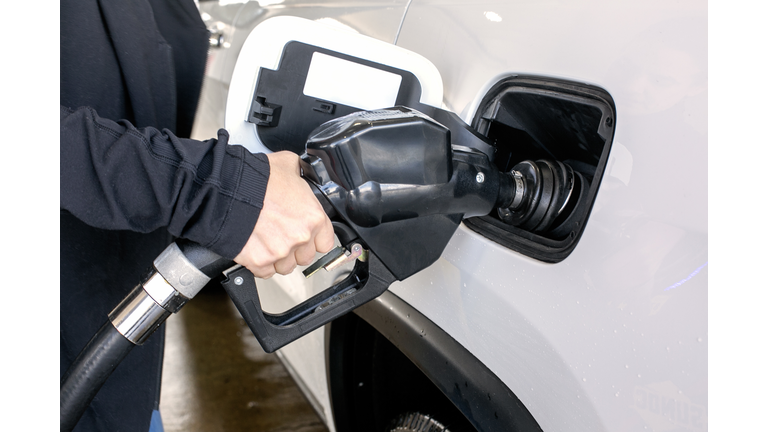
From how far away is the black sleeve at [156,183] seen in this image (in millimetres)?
711

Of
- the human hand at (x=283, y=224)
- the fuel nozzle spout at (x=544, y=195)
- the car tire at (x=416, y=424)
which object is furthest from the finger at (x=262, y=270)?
the car tire at (x=416, y=424)

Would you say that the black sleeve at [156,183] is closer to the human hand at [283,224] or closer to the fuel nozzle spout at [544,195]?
the human hand at [283,224]

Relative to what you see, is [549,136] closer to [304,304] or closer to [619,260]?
[619,260]

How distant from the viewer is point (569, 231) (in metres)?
0.81

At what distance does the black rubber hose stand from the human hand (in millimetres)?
243

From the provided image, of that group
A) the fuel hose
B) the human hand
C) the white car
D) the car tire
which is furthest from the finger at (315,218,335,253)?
the car tire

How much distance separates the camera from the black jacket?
719 millimetres

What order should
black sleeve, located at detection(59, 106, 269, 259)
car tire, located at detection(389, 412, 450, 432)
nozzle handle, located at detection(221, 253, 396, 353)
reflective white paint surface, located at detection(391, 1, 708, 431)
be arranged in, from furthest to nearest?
car tire, located at detection(389, 412, 450, 432) < nozzle handle, located at detection(221, 253, 396, 353) < black sleeve, located at detection(59, 106, 269, 259) < reflective white paint surface, located at detection(391, 1, 708, 431)

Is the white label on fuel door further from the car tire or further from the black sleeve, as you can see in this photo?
the car tire

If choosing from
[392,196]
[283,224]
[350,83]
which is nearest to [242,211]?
[283,224]

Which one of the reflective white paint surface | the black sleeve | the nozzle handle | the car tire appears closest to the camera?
the reflective white paint surface

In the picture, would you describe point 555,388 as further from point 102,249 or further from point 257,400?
point 257,400

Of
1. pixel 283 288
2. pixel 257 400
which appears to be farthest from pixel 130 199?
pixel 257 400
